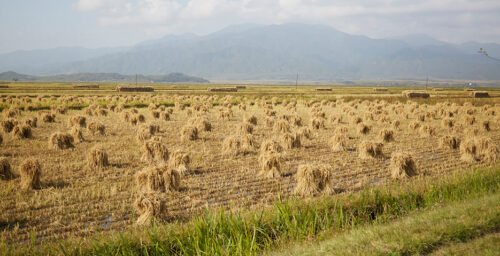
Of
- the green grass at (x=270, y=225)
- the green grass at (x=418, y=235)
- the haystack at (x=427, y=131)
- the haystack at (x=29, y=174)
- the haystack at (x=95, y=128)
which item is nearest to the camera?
the green grass at (x=418, y=235)

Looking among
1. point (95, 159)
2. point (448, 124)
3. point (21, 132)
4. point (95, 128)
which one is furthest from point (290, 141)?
point (448, 124)

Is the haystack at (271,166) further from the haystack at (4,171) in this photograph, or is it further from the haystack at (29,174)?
the haystack at (4,171)

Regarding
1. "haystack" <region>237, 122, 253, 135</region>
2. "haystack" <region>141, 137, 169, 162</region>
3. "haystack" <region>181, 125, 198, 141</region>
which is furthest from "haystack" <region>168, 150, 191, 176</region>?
"haystack" <region>237, 122, 253, 135</region>

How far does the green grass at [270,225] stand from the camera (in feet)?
19.5

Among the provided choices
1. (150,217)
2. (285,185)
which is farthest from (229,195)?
(150,217)

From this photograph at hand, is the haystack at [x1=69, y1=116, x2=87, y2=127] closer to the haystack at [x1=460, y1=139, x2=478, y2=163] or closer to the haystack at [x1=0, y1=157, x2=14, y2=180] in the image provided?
the haystack at [x1=0, y1=157, x2=14, y2=180]

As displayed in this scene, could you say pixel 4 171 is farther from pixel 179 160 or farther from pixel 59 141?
pixel 179 160

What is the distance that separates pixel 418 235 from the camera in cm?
574

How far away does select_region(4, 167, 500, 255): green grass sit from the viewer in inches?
234

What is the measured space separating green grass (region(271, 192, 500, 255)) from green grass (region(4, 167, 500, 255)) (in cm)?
73

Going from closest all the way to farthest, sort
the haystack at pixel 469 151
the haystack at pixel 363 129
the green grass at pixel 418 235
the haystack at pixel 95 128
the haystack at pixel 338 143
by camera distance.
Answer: the green grass at pixel 418 235
the haystack at pixel 469 151
the haystack at pixel 338 143
the haystack at pixel 95 128
the haystack at pixel 363 129

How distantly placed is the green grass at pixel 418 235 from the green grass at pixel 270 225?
2.40 ft

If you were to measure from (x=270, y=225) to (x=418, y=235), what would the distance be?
2.74m

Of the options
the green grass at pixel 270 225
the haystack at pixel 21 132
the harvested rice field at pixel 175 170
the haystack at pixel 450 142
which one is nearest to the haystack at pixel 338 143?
the harvested rice field at pixel 175 170
